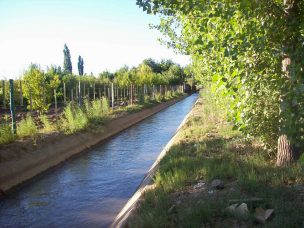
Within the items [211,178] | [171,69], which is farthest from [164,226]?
[171,69]

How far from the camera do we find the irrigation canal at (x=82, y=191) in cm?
859

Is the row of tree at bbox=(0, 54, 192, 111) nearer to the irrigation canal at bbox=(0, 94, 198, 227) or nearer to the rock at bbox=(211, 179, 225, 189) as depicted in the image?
the irrigation canal at bbox=(0, 94, 198, 227)

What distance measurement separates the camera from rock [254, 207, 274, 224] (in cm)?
521

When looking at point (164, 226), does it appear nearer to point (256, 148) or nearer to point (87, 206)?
point (87, 206)

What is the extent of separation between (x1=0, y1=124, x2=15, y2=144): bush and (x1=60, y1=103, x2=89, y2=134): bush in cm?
331

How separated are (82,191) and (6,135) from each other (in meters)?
3.84

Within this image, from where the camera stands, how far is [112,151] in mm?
16422

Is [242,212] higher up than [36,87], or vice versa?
[36,87]

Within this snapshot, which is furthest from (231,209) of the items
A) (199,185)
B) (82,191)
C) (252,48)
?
(82,191)

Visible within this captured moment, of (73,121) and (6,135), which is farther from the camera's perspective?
(73,121)

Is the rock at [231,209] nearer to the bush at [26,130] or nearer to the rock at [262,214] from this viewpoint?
the rock at [262,214]

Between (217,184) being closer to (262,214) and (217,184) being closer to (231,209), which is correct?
(231,209)

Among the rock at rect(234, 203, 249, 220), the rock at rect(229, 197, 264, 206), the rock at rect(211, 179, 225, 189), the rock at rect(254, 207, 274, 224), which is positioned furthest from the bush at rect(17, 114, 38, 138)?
the rock at rect(254, 207, 274, 224)

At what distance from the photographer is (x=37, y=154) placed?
42.3 ft
